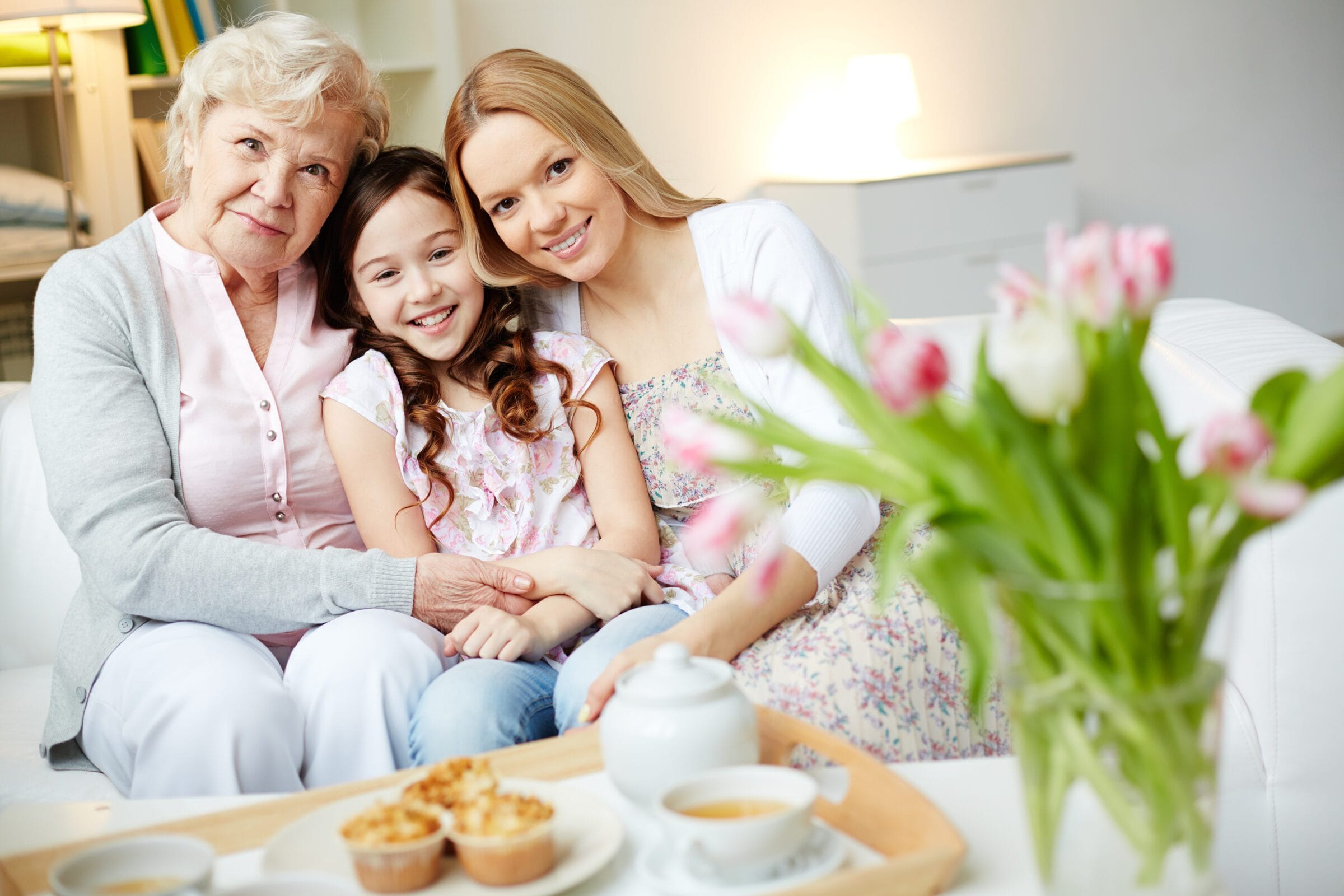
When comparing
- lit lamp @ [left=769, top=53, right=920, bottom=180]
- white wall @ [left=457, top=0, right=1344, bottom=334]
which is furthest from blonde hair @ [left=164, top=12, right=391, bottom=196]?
lit lamp @ [left=769, top=53, right=920, bottom=180]

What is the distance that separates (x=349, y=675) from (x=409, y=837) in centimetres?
62

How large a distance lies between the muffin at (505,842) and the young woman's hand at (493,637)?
2.02 ft

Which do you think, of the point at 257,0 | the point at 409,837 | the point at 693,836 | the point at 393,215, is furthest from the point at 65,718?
the point at 257,0

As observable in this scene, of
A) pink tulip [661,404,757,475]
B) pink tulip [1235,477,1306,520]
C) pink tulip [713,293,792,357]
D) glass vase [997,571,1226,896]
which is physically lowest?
glass vase [997,571,1226,896]

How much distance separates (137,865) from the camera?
83 centimetres

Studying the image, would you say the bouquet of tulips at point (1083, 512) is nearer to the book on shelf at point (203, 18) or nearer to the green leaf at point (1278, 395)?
the green leaf at point (1278, 395)

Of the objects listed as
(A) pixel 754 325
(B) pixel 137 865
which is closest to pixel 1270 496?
(A) pixel 754 325

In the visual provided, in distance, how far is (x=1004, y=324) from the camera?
683mm

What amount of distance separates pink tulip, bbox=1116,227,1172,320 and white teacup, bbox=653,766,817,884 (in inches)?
15.8

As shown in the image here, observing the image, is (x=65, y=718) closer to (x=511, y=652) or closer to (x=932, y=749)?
(x=511, y=652)

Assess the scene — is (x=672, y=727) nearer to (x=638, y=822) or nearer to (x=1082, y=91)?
(x=638, y=822)

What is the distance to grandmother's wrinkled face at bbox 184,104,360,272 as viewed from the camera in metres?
1.61

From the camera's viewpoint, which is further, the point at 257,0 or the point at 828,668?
the point at 257,0

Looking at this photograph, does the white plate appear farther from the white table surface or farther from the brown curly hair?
the brown curly hair
